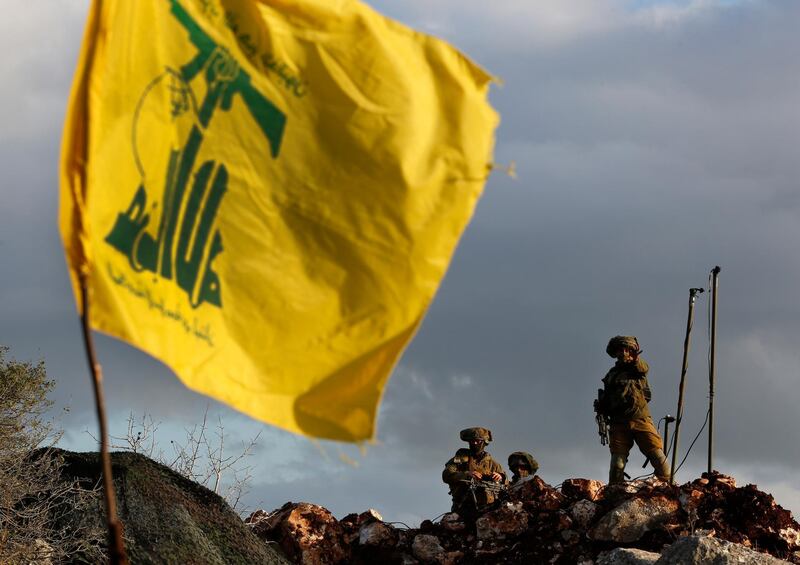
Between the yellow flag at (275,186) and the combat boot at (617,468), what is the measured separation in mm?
9807

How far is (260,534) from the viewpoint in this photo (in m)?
16.1

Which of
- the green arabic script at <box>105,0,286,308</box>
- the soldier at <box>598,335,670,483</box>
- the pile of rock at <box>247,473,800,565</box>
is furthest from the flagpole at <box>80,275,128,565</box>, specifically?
the soldier at <box>598,335,670,483</box>

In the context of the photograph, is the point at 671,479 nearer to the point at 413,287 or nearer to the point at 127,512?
the point at 127,512

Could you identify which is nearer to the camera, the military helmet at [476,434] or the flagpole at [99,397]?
the flagpole at [99,397]

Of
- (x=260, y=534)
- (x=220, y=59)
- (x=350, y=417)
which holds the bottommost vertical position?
(x=350, y=417)

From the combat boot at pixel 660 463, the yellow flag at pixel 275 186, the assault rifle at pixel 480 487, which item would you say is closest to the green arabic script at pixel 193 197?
the yellow flag at pixel 275 186

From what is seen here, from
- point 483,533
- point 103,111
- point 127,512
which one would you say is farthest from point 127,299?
point 483,533

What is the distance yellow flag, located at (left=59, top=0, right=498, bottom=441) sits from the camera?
5.93 metres

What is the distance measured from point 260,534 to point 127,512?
104 inches

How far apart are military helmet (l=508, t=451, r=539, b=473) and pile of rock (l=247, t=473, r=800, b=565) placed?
48.8 inches

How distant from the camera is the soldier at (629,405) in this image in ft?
50.1

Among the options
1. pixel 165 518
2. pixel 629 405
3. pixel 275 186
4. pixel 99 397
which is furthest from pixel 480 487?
pixel 99 397

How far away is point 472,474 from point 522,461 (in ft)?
4.10

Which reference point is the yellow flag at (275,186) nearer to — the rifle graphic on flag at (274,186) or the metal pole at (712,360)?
the rifle graphic on flag at (274,186)
